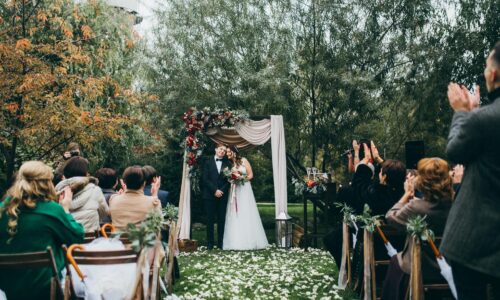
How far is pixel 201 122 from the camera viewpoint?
1260 cm

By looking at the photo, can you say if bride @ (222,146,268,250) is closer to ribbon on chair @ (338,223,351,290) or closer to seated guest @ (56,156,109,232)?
ribbon on chair @ (338,223,351,290)

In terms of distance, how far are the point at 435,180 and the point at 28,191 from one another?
3.39m

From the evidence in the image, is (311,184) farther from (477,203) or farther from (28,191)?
(477,203)

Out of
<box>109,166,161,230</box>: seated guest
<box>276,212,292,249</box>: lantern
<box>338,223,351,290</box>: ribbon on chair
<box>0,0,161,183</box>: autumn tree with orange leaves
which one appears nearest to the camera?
<box>109,166,161,230</box>: seated guest

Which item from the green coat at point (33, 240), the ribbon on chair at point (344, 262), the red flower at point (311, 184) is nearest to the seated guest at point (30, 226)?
the green coat at point (33, 240)

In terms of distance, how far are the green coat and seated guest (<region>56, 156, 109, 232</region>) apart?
4.79 feet

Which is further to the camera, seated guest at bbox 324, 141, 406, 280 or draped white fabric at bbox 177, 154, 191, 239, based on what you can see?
draped white fabric at bbox 177, 154, 191, 239

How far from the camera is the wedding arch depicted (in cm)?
1236

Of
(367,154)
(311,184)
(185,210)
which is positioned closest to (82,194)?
(367,154)

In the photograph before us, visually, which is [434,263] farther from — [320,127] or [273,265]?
[320,127]

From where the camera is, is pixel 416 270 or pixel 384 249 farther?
pixel 384 249

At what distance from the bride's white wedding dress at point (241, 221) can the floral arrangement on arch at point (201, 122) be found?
135cm

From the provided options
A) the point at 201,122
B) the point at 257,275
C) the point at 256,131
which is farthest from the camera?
the point at 256,131

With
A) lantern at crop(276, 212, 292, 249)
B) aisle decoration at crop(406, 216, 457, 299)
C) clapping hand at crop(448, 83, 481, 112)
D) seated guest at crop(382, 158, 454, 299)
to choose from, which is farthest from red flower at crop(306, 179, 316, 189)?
clapping hand at crop(448, 83, 481, 112)
